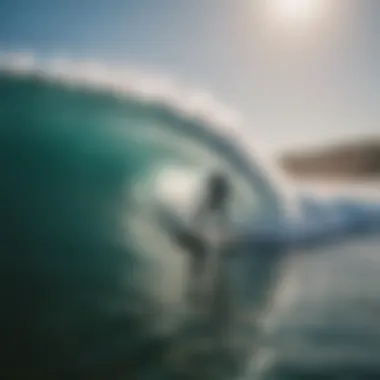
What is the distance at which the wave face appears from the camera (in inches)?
59.6

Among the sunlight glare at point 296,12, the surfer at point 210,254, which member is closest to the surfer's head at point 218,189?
the surfer at point 210,254

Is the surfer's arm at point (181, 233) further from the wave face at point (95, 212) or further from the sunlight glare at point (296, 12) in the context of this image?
the sunlight glare at point (296, 12)

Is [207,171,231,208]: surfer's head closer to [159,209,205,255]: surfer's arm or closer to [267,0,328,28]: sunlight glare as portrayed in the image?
[159,209,205,255]: surfer's arm

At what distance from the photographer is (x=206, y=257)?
1.56m

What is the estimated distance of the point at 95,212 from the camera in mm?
1563

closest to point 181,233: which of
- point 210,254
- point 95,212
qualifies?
point 210,254

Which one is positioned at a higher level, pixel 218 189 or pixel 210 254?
pixel 218 189

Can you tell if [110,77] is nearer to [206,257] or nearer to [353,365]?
[206,257]

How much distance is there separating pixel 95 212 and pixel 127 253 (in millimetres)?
129

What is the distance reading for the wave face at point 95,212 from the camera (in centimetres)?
151

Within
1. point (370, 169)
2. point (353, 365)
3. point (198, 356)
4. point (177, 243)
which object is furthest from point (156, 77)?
point (353, 365)

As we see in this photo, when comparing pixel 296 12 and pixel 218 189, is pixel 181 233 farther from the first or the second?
pixel 296 12

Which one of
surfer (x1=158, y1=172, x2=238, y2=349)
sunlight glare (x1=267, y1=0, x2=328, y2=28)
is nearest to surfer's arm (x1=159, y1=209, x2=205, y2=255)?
surfer (x1=158, y1=172, x2=238, y2=349)

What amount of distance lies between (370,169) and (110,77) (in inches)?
27.5
